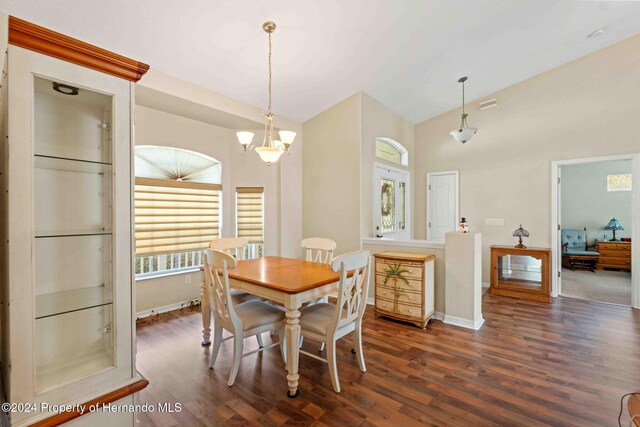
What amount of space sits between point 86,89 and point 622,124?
6165 millimetres

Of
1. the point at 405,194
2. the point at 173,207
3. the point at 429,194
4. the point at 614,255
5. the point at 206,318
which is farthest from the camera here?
the point at 614,255

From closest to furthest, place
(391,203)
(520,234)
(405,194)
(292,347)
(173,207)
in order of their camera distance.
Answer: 1. (292,347)
2. (173,207)
3. (520,234)
4. (391,203)
5. (405,194)

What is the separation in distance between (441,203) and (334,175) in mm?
2567

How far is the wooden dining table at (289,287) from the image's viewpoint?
6.86 feet

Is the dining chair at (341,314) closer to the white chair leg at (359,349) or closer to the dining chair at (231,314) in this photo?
the white chair leg at (359,349)

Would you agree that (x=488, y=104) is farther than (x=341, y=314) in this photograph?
Yes

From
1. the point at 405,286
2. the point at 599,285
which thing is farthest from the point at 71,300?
the point at 599,285

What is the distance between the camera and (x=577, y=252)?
646 centimetres

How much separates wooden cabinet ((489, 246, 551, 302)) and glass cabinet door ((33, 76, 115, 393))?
17.0 ft

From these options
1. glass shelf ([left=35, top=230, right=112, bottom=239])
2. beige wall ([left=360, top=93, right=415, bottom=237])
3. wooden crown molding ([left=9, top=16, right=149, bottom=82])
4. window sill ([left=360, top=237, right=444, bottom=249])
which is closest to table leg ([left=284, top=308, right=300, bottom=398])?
glass shelf ([left=35, top=230, right=112, bottom=239])

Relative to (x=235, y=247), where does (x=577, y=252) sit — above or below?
below

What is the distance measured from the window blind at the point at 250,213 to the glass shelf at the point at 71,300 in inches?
130

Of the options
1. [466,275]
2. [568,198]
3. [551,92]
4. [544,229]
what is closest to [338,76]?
[466,275]

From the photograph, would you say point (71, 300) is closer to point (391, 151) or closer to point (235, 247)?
point (235, 247)
